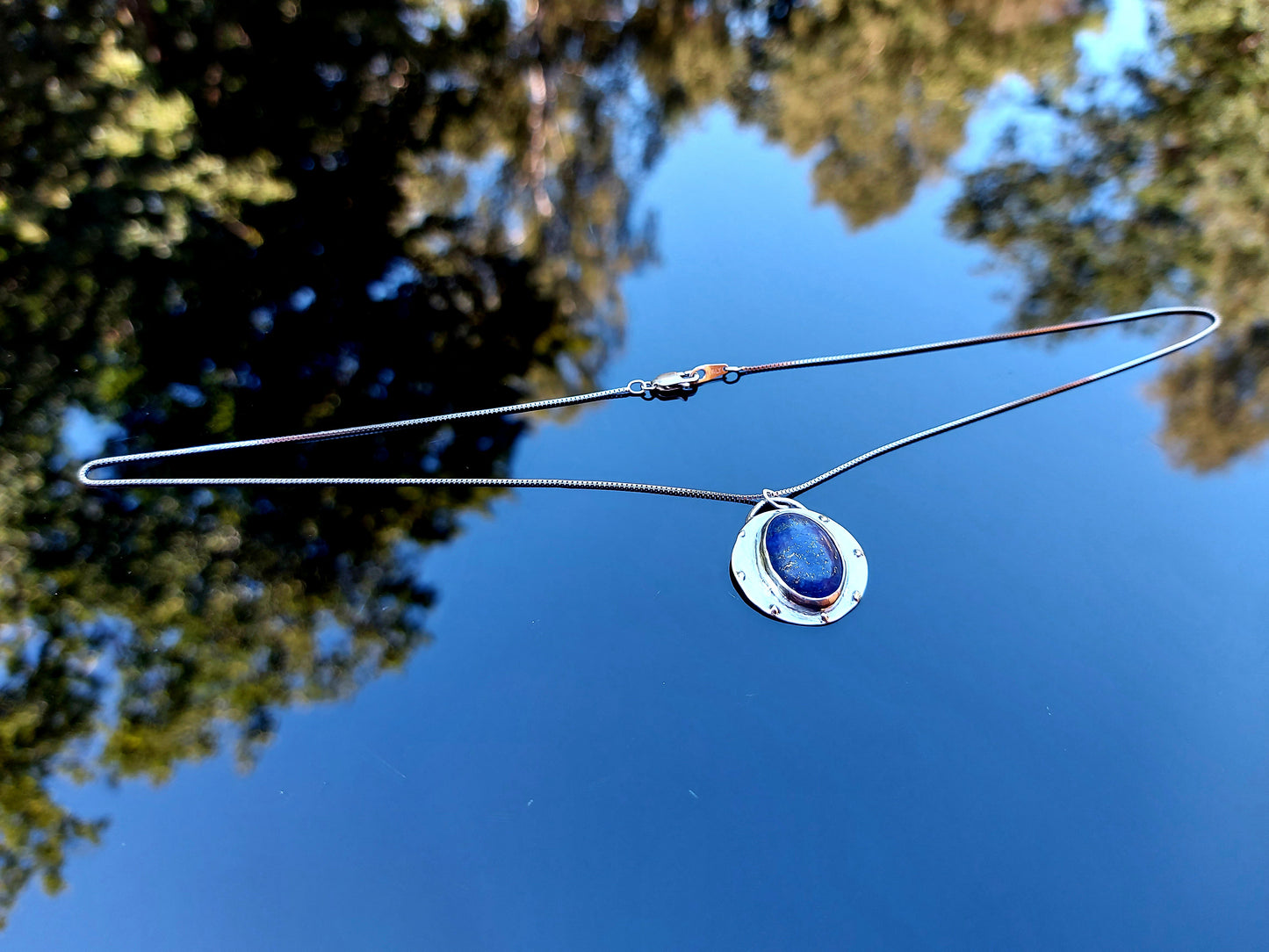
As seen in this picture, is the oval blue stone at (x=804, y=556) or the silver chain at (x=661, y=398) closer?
the oval blue stone at (x=804, y=556)

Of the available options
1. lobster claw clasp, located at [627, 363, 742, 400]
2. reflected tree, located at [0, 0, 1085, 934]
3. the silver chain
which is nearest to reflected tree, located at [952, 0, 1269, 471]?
the silver chain

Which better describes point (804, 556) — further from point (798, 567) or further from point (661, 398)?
point (661, 398)

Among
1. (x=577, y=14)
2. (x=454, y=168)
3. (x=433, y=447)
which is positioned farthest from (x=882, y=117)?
(x=433, y=447)

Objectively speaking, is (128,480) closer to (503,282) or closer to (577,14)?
(503,282)

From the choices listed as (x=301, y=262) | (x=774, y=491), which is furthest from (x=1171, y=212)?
(x=301, y=262)

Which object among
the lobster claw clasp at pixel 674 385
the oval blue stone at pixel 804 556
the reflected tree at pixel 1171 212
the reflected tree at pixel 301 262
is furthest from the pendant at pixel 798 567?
the reflected tree at pixel 1171 212

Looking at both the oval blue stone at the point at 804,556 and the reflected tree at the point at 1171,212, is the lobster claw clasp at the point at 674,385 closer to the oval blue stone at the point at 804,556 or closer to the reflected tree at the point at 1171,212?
the oval blue stone at the point at 804,556

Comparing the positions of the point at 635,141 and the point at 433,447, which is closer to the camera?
the point at 433,447
